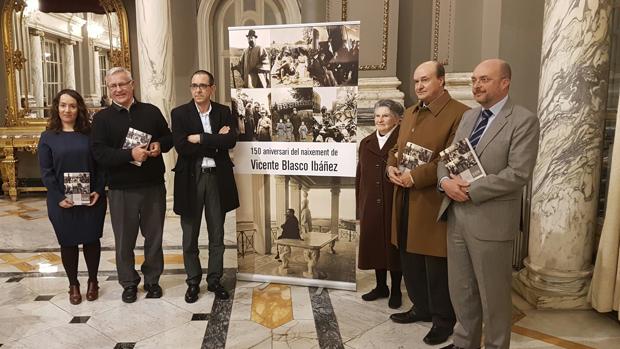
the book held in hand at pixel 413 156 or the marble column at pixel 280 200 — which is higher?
the book held in hand at pixel 413 156

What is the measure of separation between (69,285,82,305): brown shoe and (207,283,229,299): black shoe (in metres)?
0.92

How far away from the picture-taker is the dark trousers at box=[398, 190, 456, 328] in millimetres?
2811

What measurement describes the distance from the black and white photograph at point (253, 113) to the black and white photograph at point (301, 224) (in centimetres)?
32

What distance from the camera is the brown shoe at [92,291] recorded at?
3.56 meters

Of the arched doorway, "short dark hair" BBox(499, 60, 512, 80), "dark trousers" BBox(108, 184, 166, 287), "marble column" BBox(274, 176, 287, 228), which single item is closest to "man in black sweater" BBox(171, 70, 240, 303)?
"dark trousers" BBox(108, 184, 166, 287)

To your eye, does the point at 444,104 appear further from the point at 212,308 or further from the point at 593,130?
the point at 212,308

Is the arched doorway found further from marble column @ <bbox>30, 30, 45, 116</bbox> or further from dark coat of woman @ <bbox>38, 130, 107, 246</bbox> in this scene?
dark coat of woman @ <bbox>38, 130, 107, 246</bbox>

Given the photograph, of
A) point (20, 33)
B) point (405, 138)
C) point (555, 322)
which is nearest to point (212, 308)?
point (405, 138)

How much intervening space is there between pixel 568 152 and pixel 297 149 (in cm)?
184

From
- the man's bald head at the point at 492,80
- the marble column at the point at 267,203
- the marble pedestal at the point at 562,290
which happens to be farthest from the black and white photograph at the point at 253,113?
the marble pedestal at the point at 562,290

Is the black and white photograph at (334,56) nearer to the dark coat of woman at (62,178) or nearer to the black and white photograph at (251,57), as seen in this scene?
the black and white photograph at (251,57)

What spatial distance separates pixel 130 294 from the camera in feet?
11.6

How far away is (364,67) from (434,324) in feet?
11.7

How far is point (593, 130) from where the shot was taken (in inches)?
126
